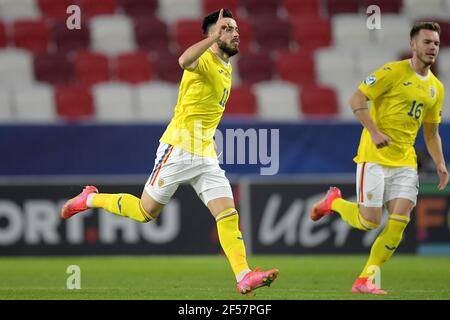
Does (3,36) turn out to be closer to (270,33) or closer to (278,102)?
(270,33)

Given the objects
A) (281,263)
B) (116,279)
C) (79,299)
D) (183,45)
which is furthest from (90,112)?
(79,299)

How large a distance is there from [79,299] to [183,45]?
9048 mm

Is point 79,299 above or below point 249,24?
below

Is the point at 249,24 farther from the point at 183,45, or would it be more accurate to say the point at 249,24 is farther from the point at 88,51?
the point at 88,51

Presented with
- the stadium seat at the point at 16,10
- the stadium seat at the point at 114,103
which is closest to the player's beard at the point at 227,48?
the stadium seat at the point at 114,103

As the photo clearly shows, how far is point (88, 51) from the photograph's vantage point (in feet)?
52.2

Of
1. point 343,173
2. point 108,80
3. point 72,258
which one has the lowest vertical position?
point 72,258

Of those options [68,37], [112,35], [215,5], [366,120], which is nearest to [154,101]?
[112,35]

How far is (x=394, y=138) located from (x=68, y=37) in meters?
8.85

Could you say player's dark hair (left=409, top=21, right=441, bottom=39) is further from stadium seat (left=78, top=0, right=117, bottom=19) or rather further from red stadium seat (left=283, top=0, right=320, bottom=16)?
stadium seat (left=78, top=0, right=117, bottom=19)

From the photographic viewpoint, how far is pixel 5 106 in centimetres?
1440

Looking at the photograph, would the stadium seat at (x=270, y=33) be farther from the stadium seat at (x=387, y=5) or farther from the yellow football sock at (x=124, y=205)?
the yellow football sock at (x=124, y=205)

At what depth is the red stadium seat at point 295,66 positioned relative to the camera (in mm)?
15656

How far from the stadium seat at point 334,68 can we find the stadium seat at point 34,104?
4121 mm
